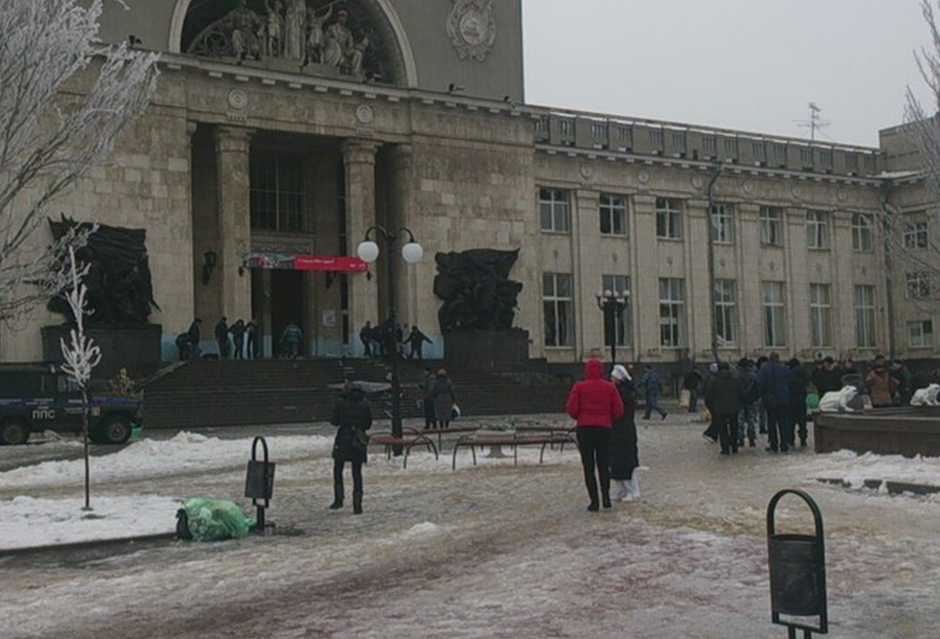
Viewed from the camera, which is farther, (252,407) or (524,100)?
(524,100)

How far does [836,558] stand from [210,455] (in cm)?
1566

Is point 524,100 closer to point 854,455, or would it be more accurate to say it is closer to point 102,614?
point 854,455

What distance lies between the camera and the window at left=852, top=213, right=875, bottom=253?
62906mm

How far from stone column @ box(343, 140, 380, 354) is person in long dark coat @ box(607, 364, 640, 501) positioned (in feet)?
98.4

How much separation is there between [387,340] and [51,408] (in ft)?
53.4

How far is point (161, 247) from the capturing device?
3962cm

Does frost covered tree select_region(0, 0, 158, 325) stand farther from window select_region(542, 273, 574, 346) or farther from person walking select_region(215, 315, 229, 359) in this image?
window select_region(542, 273, 574, 346)

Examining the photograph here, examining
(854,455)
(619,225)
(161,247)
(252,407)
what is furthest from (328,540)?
(619,225)

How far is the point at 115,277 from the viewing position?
Answer: 122 ft

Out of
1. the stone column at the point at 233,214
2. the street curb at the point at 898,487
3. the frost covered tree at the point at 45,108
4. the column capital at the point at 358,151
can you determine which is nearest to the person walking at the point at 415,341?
the stone column at the point at 233,214

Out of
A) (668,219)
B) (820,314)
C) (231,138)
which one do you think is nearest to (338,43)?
(231,138)

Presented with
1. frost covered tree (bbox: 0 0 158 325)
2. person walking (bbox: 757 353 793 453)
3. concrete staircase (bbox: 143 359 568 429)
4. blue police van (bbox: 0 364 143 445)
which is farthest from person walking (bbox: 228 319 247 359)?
person walking (bbox: 757 353 793 453)

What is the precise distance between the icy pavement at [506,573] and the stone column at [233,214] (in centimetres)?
2607

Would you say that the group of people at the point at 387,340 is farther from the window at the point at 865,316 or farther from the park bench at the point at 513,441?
the window at the point at 865,316
